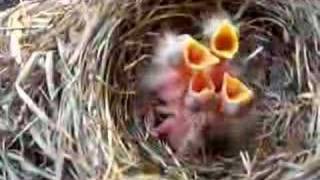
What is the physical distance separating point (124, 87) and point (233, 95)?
0.19m

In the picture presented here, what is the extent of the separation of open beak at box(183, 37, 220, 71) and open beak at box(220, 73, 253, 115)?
0.14 ft

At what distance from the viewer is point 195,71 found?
66.9 inches

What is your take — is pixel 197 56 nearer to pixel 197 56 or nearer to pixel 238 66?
pixel 197 56

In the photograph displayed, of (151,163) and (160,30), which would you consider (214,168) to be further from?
(160,30)

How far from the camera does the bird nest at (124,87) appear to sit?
1554 mm

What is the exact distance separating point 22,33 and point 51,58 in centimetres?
11

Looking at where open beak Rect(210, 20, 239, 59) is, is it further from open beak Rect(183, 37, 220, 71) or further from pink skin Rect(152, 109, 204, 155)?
pink skin Rect(152, 109, 204, 155)

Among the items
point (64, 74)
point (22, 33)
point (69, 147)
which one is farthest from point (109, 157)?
point (22, 33)

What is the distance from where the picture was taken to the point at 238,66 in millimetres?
1812

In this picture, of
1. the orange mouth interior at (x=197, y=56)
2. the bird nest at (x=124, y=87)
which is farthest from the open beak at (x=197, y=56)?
the bird nest at (x=124, y=87)

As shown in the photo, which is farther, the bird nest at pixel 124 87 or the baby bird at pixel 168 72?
the baby bird at pixel 168 72

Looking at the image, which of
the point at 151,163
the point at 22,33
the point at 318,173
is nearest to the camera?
the point at 318,173

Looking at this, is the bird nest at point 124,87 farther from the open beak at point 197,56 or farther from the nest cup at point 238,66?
the open beak at point 197,56

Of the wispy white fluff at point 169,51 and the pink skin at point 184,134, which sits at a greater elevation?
the wispy white fluff at point 169,51
